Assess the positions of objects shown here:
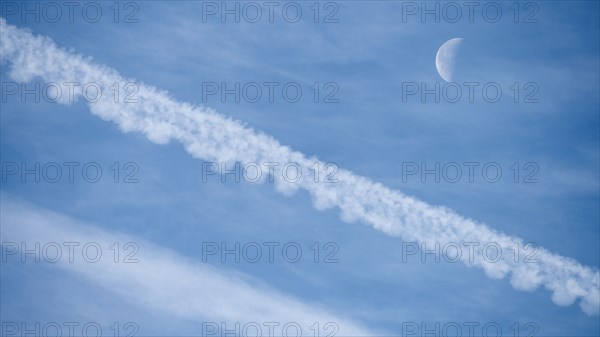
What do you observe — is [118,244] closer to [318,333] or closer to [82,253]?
[82,253]

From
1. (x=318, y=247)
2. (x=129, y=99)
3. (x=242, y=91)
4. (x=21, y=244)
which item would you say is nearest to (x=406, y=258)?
(x=318, y=247)

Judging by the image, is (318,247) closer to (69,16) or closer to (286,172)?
(286,172)

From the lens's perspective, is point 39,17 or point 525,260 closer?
point 39,17

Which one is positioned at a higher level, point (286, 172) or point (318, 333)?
point (286, 172)

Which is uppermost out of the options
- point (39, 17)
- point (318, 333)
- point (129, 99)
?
point (39, 17)

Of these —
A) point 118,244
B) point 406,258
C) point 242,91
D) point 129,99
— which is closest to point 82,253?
point 118,244

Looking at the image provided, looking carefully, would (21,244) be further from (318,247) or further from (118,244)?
(318,247)

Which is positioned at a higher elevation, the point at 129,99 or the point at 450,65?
the point at 450,65

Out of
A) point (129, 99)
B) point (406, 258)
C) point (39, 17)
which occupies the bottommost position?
point (406, 258)
